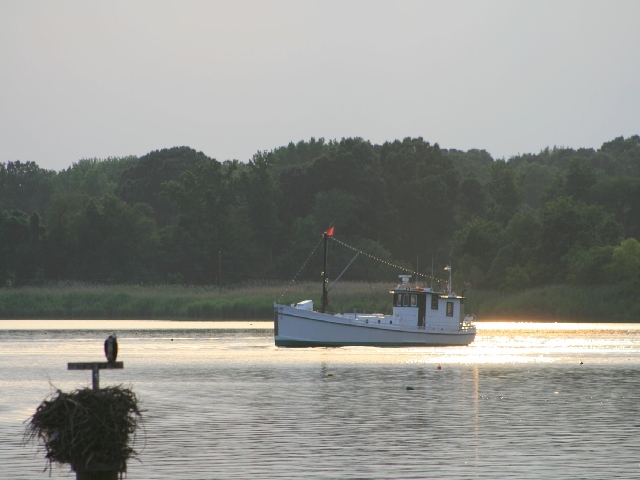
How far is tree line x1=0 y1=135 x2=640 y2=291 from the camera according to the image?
120750mm

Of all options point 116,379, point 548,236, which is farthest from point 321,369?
point 548,236

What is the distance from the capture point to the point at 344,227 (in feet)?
474

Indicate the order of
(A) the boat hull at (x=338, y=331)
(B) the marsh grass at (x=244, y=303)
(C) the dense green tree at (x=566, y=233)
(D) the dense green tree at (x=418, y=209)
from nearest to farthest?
(A) the boat hull at (x=338, y=331), (B) the marsh grass at (x=244, y=303), (C) the dense green tree at (x=566, y=233), (D) the dense green tree at (x=418, y=209)

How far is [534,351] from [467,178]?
9579 cm

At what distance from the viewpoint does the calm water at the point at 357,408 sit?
25.3 meters

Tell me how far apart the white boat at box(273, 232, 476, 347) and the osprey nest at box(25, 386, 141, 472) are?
47.0 m

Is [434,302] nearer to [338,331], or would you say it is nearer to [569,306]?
[338,331]

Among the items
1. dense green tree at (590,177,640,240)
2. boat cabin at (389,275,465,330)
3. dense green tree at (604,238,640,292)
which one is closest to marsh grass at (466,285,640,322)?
dense green tree at (604,238,640,292)

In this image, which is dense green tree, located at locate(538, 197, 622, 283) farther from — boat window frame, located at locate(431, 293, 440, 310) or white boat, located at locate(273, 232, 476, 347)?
boat window frame, located at locate(431, 293, 440, 310)

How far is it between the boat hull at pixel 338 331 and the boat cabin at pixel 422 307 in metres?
0.60

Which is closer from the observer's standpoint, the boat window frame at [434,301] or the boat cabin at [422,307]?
the boat cabin at [422,307]

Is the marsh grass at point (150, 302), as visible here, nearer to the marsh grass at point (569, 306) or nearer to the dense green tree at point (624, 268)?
the marsh grass at point (569, 306)

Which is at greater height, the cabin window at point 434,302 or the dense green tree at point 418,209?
the dense green tree at point 418,209

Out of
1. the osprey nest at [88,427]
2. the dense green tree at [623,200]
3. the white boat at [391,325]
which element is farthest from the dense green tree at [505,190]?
the osprey nest at [88,427]
